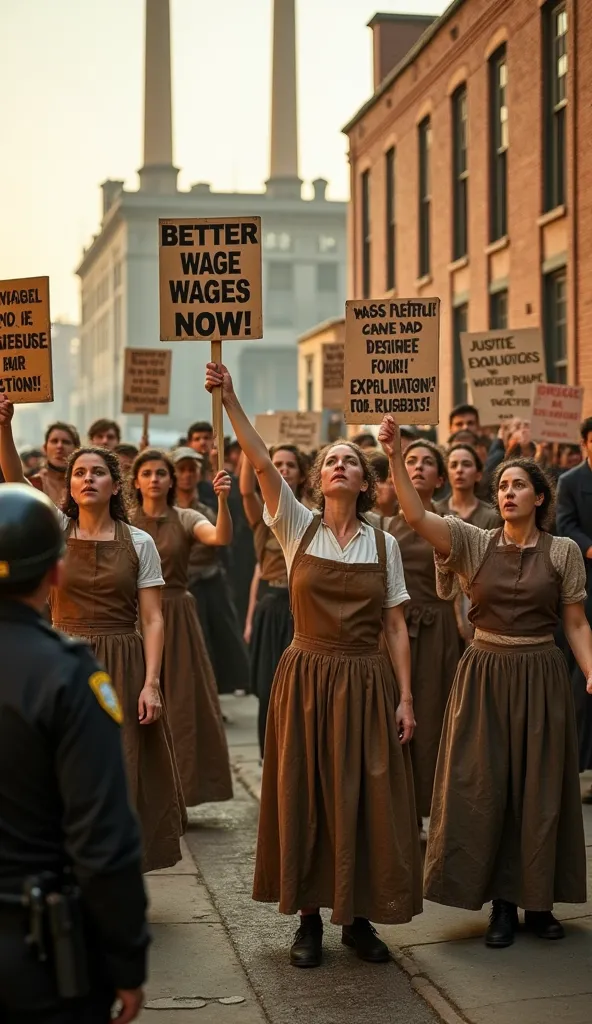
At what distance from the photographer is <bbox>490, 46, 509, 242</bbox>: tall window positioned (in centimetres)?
2003

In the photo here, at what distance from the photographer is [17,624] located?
125 inches

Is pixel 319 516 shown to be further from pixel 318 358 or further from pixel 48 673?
pixel 318 358

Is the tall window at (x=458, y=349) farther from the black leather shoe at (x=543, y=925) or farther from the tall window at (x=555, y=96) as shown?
the black leather shoe at (x=543, y=925)

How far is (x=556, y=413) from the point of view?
1163 centimetres

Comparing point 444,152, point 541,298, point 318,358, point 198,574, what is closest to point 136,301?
point 318,358

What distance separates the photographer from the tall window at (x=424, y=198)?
24.4m

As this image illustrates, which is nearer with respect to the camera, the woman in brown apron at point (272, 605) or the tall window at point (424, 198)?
the woman in brown apron at point (272, 605)

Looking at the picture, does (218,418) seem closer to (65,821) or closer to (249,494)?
(249,494)

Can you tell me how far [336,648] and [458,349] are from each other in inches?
660

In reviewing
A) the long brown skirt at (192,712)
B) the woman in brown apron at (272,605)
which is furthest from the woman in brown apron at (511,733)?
the woman in brown apron at (272,605)

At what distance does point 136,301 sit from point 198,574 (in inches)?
2437

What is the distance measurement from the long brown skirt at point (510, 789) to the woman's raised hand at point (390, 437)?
972 mm

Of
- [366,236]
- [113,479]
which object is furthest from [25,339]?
[366,236]

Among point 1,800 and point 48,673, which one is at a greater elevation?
point 48,673
